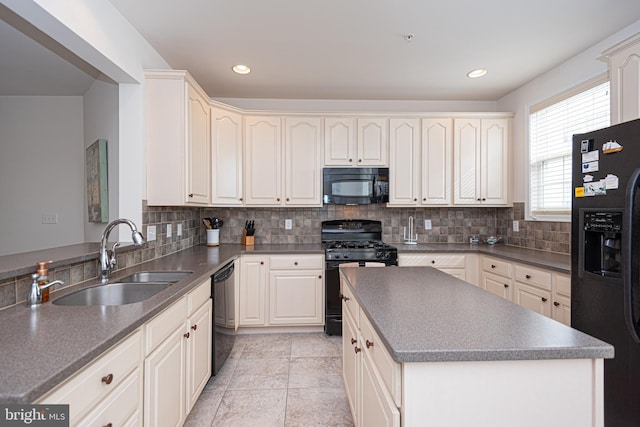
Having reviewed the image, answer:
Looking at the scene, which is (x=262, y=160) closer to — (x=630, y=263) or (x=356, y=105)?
(x=356, y=105)

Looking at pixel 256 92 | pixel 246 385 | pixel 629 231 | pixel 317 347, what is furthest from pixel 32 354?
pixel 256 92

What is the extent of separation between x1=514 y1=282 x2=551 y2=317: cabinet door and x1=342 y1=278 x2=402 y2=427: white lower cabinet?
5.28 ft

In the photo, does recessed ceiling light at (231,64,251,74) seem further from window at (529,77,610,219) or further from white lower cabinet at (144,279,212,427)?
window at (529,77,610,219)

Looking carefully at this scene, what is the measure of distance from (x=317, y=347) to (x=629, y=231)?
238 cm

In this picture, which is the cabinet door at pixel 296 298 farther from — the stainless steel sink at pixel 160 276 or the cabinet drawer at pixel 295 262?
the stainless steel sink at pixel 160 276

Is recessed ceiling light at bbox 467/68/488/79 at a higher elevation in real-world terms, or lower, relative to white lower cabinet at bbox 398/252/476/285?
higher

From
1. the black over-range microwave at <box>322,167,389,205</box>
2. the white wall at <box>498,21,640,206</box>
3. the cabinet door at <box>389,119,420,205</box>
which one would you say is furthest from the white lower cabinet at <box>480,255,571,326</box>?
the black over-range microwave at <box>322,167,389,205</box>

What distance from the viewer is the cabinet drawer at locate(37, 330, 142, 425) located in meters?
0.83

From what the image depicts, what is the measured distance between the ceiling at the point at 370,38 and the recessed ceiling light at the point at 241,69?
6 centimetres

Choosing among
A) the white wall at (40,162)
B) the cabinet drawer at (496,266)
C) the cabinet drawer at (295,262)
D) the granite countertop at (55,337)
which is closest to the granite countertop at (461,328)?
the granite countertop at (55,337)

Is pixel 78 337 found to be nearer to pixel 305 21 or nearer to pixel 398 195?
pixel 305 21

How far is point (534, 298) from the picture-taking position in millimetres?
2447

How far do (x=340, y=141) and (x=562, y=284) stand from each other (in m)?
2.33

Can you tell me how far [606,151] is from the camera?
5.17 feet
